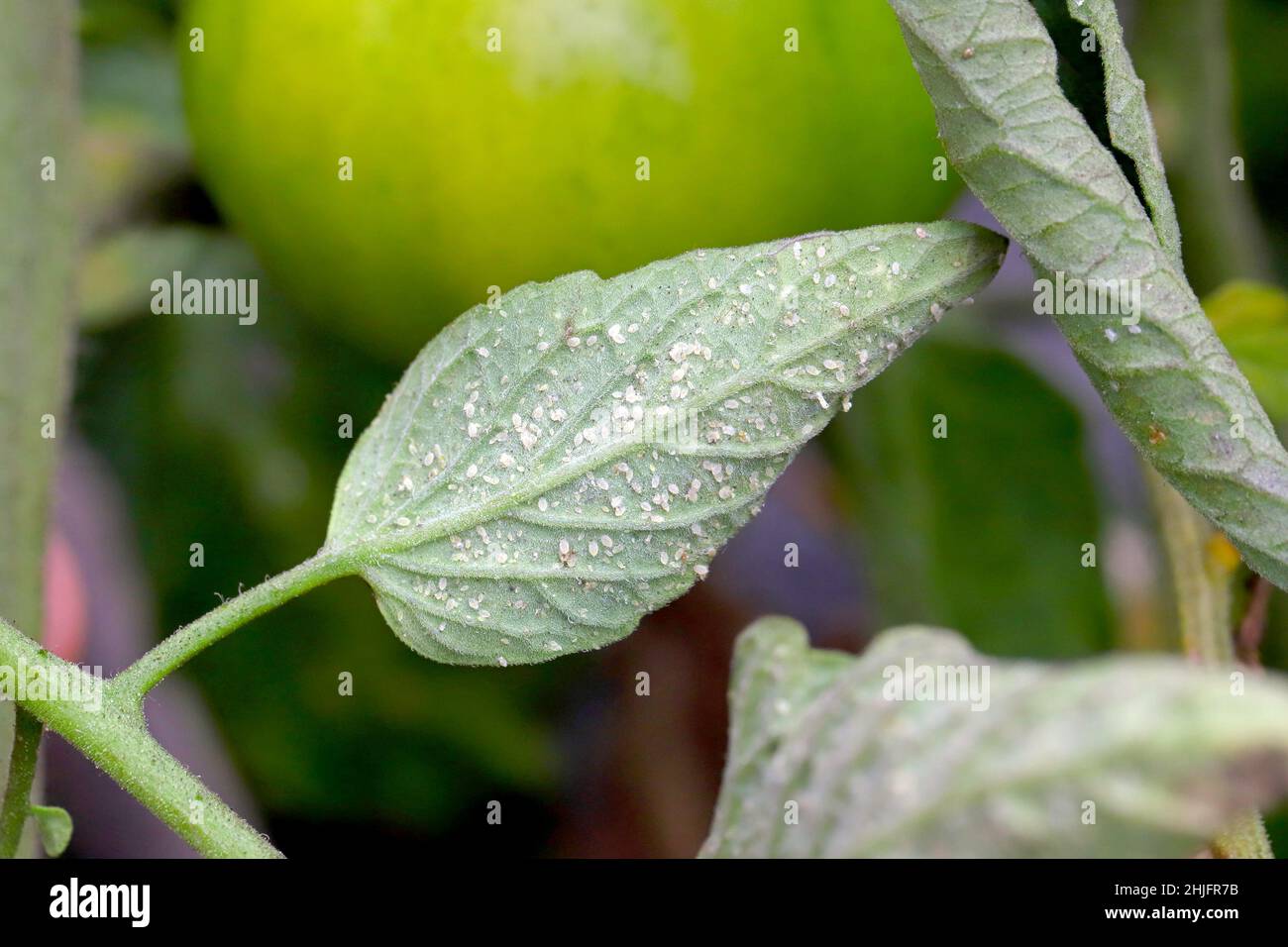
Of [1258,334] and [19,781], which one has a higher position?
[1258,334]

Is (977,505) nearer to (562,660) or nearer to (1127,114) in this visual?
(562,660)

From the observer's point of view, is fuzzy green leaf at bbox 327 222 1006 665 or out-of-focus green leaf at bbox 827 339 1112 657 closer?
fuzzy green leaf at bbox 327 222 1006 665

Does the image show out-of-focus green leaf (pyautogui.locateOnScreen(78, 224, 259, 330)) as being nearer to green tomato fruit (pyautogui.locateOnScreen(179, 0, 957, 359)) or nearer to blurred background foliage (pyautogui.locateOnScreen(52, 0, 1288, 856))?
blurred background foliage (pyautogui.locateOnScreen(52, 0, 1288, 856))

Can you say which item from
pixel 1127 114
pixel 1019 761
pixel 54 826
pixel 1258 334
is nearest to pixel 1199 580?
pixel 1258 334

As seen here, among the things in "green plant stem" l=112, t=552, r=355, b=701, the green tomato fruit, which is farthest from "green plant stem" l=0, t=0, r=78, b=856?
A: "green plant stem" l=112, t=552, r=355, b=701

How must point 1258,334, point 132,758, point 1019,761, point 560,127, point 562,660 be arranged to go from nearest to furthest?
point 1019,761 < point 132,758 < point 560,127 < point 1258,334 < point 562,660

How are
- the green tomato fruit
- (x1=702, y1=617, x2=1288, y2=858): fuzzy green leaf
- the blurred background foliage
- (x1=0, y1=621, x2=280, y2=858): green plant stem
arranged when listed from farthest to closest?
1. the blurred background foliage
2. the green tomato fruit
3. (x1=0, y1=621, x2=280, y2=858): green plant stem
4. (x1=702, y1=617, x2=1288, y2=858): fuzzy green leaf

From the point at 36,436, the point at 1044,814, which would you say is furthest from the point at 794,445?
the point at 36,436

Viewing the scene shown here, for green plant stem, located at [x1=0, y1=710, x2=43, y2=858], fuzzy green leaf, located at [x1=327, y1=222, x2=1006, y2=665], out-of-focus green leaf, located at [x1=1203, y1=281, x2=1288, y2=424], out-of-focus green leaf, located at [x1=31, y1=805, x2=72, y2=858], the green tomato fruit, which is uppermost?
the green tomato fruit
